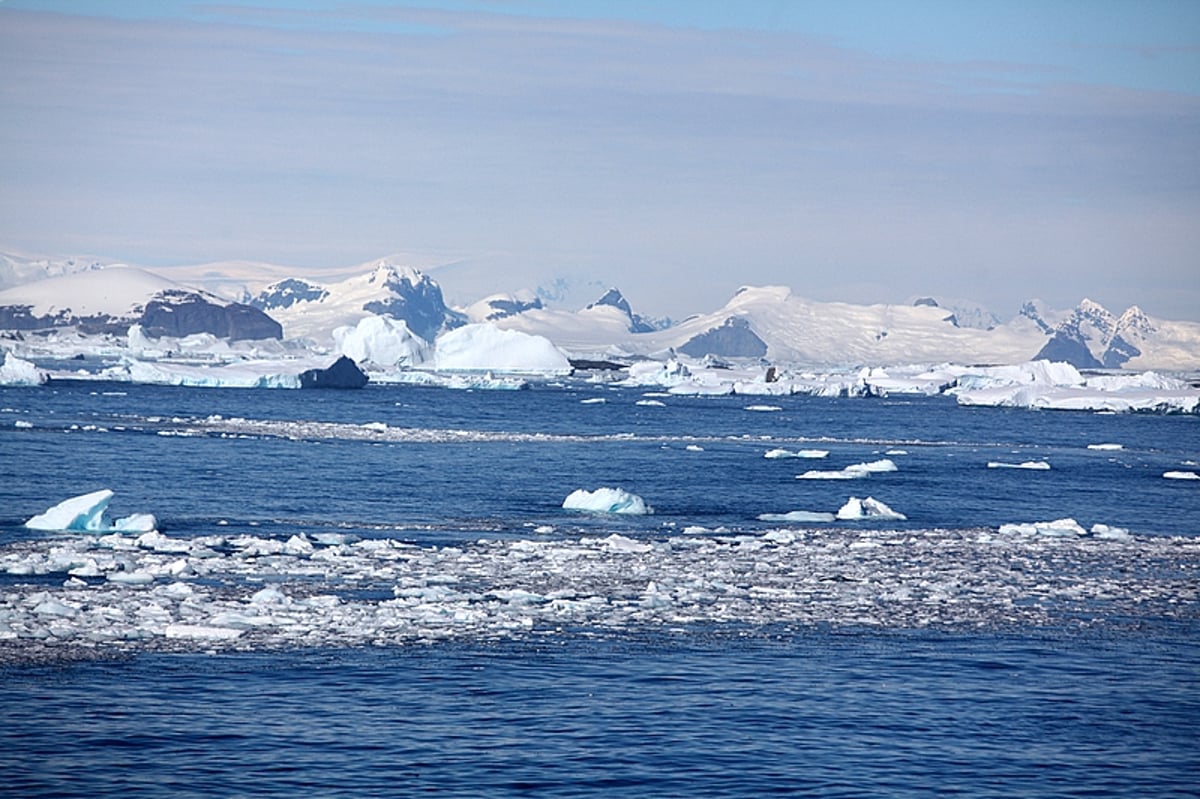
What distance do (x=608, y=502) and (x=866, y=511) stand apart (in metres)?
6.15

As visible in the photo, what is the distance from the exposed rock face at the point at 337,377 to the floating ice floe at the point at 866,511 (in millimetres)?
67181

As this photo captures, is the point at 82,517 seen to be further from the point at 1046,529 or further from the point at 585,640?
the point at 1046,529

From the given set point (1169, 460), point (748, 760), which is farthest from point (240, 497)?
point (1169, 460)

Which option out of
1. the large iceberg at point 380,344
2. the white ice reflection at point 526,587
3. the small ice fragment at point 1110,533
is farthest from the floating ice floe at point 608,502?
the large iceberg at point 380,344

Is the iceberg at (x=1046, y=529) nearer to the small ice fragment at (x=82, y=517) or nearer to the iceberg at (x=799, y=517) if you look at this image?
the iceberg at (x=799, y=517)

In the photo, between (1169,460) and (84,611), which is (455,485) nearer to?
(84,611)

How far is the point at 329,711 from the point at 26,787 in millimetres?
3297

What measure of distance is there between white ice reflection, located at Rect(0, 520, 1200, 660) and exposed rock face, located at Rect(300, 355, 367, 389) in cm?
7223

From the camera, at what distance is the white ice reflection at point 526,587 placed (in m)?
18.8

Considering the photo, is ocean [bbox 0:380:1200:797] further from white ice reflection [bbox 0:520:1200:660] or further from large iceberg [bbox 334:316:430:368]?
large iceberg [bbox 334:316:430:368]

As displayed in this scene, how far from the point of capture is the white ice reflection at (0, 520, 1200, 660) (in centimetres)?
1875

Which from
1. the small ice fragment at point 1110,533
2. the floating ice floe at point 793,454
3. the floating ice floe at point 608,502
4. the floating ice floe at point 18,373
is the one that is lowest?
the small ice fragment at point 1110,533

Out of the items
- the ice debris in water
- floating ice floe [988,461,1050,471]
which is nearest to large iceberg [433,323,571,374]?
floating ice floe [988,461,1050,471]

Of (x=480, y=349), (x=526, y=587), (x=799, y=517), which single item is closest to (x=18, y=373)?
(x=480, y=349)
